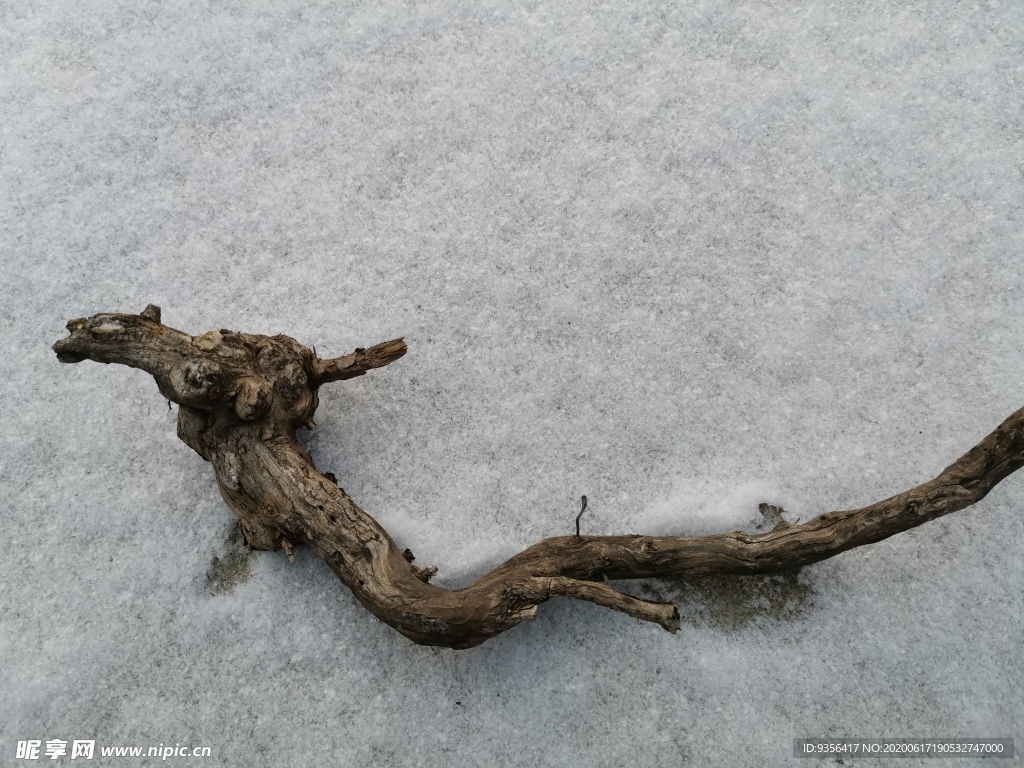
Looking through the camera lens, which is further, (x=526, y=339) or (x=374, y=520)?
(x=526, y=339)

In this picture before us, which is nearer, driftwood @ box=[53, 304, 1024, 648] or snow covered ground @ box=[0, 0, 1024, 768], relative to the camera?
driftwood @ box=[53, 304, 1024, 648]

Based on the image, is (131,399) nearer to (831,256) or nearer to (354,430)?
(354,430)

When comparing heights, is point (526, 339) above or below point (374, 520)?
above

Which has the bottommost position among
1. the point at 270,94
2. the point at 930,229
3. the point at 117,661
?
the point at 117,661

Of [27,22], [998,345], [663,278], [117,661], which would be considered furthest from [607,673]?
[27,22]
